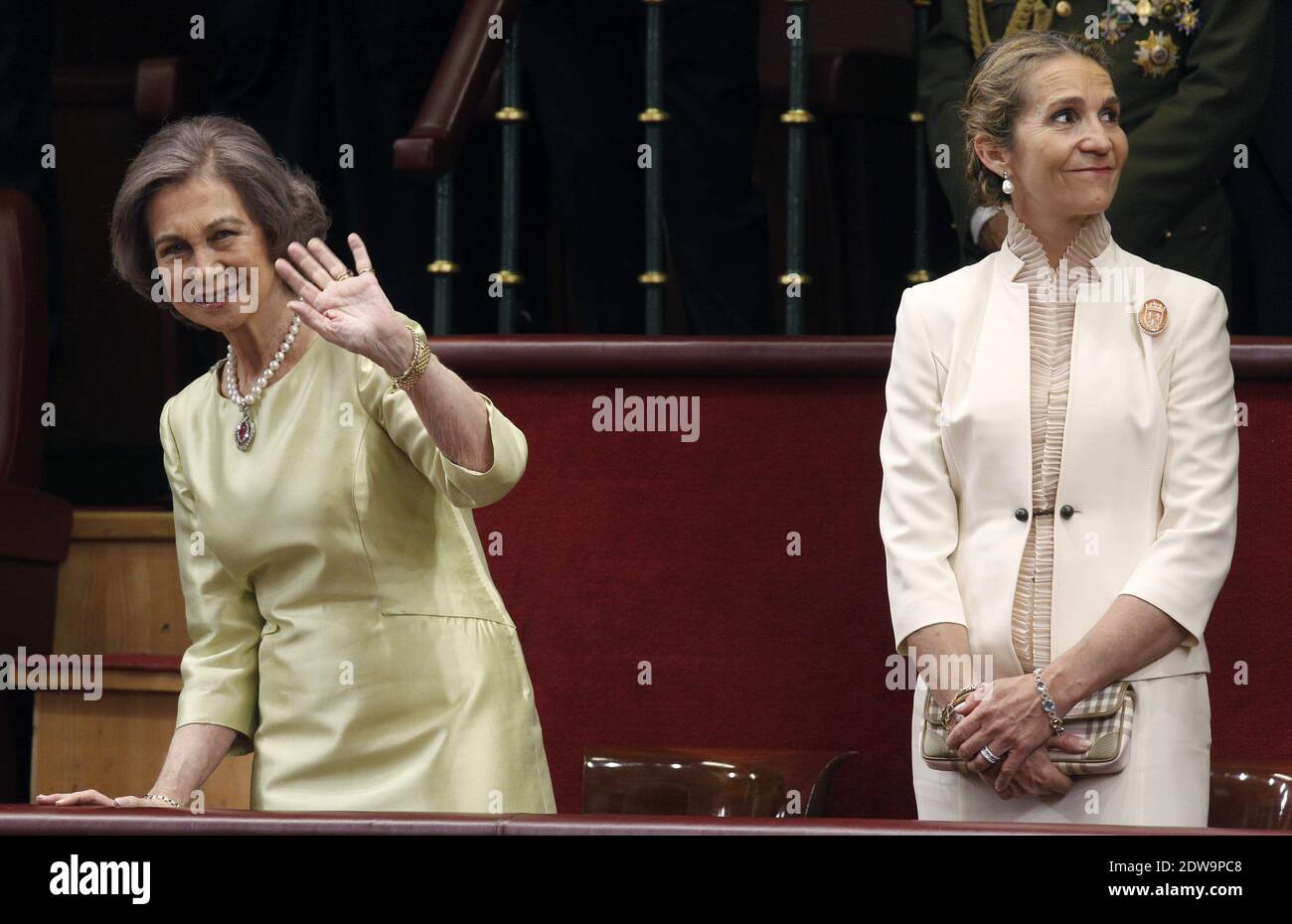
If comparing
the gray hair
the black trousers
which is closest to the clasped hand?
the gray hair

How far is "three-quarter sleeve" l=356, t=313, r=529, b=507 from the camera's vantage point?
2.21 m

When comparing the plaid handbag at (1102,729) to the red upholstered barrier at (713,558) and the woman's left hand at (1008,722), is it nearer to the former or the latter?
the woman's left hand at (1008,722)

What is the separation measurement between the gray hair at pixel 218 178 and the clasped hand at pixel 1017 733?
1017 millimetres

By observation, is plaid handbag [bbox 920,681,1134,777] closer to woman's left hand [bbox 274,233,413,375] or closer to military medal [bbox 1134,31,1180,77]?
woman's left hand [bbox 274,233,413,375]

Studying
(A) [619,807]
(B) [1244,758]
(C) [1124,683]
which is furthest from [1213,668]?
(A) [619,807]

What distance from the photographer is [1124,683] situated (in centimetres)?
231

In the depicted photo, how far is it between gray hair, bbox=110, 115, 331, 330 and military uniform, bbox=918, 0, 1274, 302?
1.20 meters

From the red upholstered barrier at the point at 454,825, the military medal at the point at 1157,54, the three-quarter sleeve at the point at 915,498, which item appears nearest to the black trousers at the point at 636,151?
the military medal at the point at 1157,54

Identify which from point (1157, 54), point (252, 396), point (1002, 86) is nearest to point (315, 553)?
point (252, 396)

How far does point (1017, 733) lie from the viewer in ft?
7.52

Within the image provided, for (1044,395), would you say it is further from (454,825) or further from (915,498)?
(454,825)

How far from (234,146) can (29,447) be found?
1.14 metres
